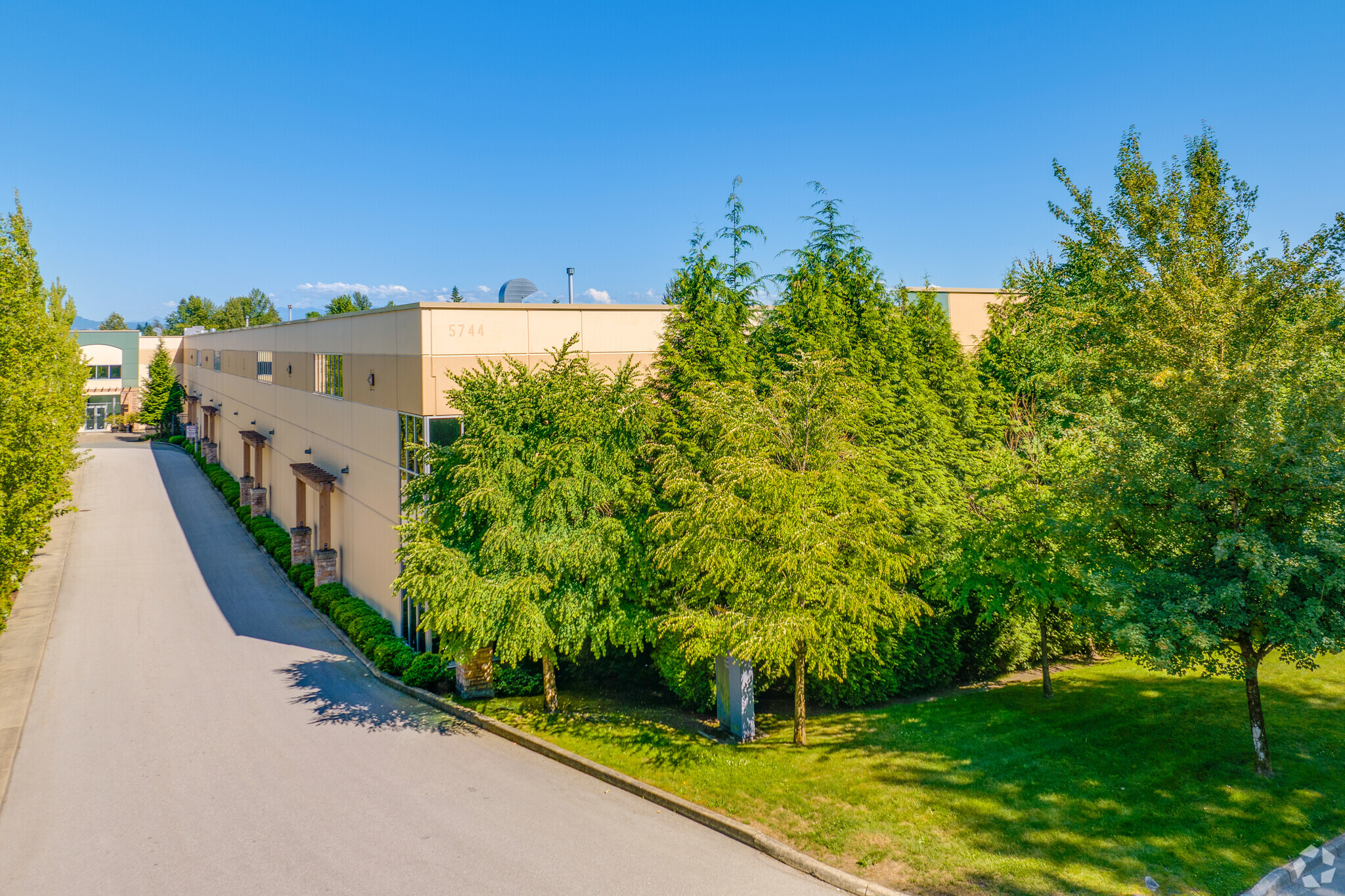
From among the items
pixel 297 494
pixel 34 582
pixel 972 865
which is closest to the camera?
pixel 972 865

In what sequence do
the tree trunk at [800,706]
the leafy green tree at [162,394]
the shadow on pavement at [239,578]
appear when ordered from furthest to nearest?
1. the leafy green tree at [162,394]
2. the shadow on pavement at [239,578]
3. the tree trunk at [800,706]

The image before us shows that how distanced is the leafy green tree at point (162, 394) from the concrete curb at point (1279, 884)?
73.9 meters

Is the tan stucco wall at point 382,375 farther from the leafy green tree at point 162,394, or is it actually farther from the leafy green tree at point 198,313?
the leafy green tree at point 198,313

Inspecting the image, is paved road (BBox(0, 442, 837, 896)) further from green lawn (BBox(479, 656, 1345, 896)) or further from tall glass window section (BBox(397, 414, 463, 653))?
tall glass window section (BBox(397, 414, 463, 653))

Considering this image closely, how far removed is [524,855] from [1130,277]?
2200cm

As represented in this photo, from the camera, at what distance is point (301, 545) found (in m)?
28.4

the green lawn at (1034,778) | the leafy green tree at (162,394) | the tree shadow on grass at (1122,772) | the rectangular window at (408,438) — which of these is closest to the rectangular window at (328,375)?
the rectangular window at (408,438)

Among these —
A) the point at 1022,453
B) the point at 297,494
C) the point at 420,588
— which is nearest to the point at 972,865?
the point at 420,588

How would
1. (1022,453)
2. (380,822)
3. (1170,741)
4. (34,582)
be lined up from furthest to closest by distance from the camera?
1. (34,582)
2. (1022,453)
3. (1170,741)
4. (380,822)

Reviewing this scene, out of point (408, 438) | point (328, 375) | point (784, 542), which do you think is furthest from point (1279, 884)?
point (328, 375)

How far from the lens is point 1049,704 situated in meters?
16.3

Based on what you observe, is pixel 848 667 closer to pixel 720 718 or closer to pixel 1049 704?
pixel 720 718

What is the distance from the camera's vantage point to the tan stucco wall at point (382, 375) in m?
19.0

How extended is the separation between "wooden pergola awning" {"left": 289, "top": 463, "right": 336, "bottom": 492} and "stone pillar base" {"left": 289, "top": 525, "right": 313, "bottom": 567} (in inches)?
80.3
